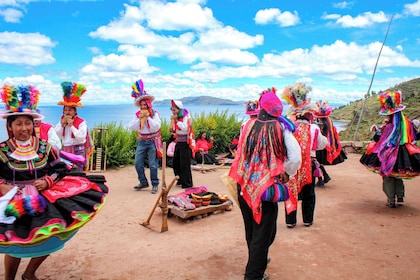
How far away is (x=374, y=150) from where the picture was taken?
6824 millimetres

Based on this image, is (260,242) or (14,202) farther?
(260,242)

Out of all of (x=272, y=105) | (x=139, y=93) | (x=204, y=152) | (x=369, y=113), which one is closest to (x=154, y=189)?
(x=139, y=93)

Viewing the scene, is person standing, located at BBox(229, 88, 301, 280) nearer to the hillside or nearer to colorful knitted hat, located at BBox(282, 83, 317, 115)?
colorful knitted hat, located at BBox(282, 83, 317, 115)

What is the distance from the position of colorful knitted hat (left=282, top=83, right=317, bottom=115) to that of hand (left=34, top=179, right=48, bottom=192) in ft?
10.9

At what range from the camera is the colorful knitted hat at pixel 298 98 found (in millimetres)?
5266

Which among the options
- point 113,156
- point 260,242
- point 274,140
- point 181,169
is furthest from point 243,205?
point 113,156

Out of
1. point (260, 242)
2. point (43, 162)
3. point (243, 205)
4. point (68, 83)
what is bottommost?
point (260, 242)

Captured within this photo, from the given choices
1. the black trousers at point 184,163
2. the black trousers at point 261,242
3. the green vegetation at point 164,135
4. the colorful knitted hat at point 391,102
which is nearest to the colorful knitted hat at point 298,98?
the colorful knitted hat at point 391,102

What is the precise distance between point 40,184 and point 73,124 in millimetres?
3400

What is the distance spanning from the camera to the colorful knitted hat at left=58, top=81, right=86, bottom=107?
620cm

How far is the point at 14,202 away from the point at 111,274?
4.85 feet

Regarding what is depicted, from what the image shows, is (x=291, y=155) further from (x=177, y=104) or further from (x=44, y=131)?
(x=177, y=104)

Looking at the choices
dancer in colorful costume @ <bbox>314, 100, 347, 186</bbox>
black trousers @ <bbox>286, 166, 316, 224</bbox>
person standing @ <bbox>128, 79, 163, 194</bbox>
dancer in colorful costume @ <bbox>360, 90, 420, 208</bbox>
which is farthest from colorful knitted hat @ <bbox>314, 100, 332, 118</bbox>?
person standing @ <bbox>128, 79, 163, 194</bbox>

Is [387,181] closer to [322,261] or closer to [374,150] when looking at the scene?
[374,150]
